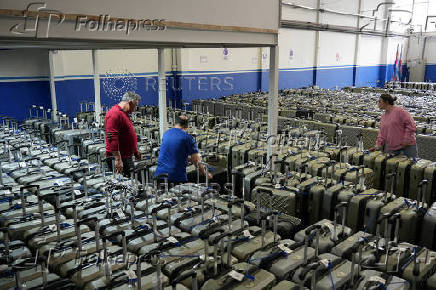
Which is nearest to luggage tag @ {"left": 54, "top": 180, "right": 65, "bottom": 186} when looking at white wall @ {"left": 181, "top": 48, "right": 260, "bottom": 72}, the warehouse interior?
the warehouse interior

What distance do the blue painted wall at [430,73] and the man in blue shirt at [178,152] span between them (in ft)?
85.8

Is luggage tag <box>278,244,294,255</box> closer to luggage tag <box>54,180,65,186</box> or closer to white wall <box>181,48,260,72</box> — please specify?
luggage tag <box>54,180,65,186</box>

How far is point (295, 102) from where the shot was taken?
1192cm

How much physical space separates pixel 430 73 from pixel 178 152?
87.8 feet

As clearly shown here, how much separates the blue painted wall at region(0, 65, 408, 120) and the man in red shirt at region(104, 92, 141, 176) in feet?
20.6

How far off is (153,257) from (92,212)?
4.00 ft

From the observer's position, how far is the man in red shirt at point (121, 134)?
527 cm

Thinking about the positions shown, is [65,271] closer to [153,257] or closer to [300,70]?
[153,257]

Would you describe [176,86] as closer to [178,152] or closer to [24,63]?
[24,63]

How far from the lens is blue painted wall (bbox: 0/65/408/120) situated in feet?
33.8

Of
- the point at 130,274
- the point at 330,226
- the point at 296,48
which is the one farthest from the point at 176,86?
the point at 130,274

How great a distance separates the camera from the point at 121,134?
5.44 m

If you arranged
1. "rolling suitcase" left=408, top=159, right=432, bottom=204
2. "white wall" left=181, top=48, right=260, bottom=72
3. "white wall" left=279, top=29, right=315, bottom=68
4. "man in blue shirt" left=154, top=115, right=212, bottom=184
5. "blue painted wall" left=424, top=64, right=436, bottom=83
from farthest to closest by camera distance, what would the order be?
"blue painted wall" left=424, top=64, right=436, bottom=83 < "white wall" left=279, top=29, right=315, bottom=68 < "white wall" left=181, top=48, right=260, bottom=72 < "rolling suitcase" left=408, top=159, right=432, bottom=204 < "man in blue shirt" left=154, top=115, right=212, bottom=184

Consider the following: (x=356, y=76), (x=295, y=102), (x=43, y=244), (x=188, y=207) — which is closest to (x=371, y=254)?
(x=188, y=207)
